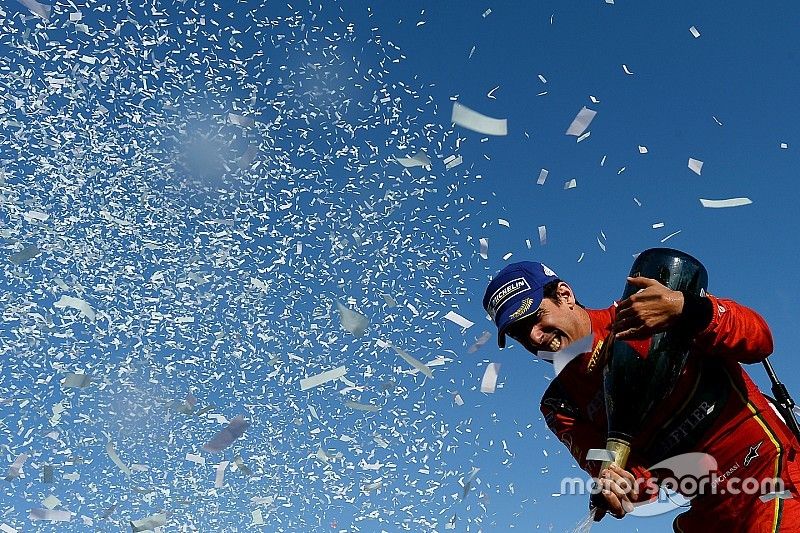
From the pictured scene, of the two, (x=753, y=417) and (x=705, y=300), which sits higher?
(x=705, y=300)

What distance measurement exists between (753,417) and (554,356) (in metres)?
0.98

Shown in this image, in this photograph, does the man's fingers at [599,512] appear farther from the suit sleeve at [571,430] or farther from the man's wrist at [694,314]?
the man's wrist at [694,314]

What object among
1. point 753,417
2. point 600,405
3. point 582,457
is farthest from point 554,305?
point 753,417

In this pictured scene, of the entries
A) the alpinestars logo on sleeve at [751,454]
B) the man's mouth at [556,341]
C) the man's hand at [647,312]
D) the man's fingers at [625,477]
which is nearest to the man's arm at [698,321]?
the man's hand at [647,312]

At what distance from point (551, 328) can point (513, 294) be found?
289mm

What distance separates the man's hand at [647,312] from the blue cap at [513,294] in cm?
91

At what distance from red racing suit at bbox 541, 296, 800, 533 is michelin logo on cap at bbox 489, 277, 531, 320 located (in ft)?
1.64

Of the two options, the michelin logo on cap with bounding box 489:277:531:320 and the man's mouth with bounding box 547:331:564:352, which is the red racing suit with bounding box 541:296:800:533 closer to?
the man's mouth with bounding box 547:331:564:352

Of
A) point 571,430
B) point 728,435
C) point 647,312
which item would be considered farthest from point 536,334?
point 647,312

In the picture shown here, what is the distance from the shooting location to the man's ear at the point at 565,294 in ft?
13.8

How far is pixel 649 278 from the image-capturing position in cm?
317

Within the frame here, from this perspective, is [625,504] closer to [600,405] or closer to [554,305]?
[600,405]

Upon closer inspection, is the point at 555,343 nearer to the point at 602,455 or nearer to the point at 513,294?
the point at 513,294

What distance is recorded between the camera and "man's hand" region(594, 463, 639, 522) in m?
3.19
